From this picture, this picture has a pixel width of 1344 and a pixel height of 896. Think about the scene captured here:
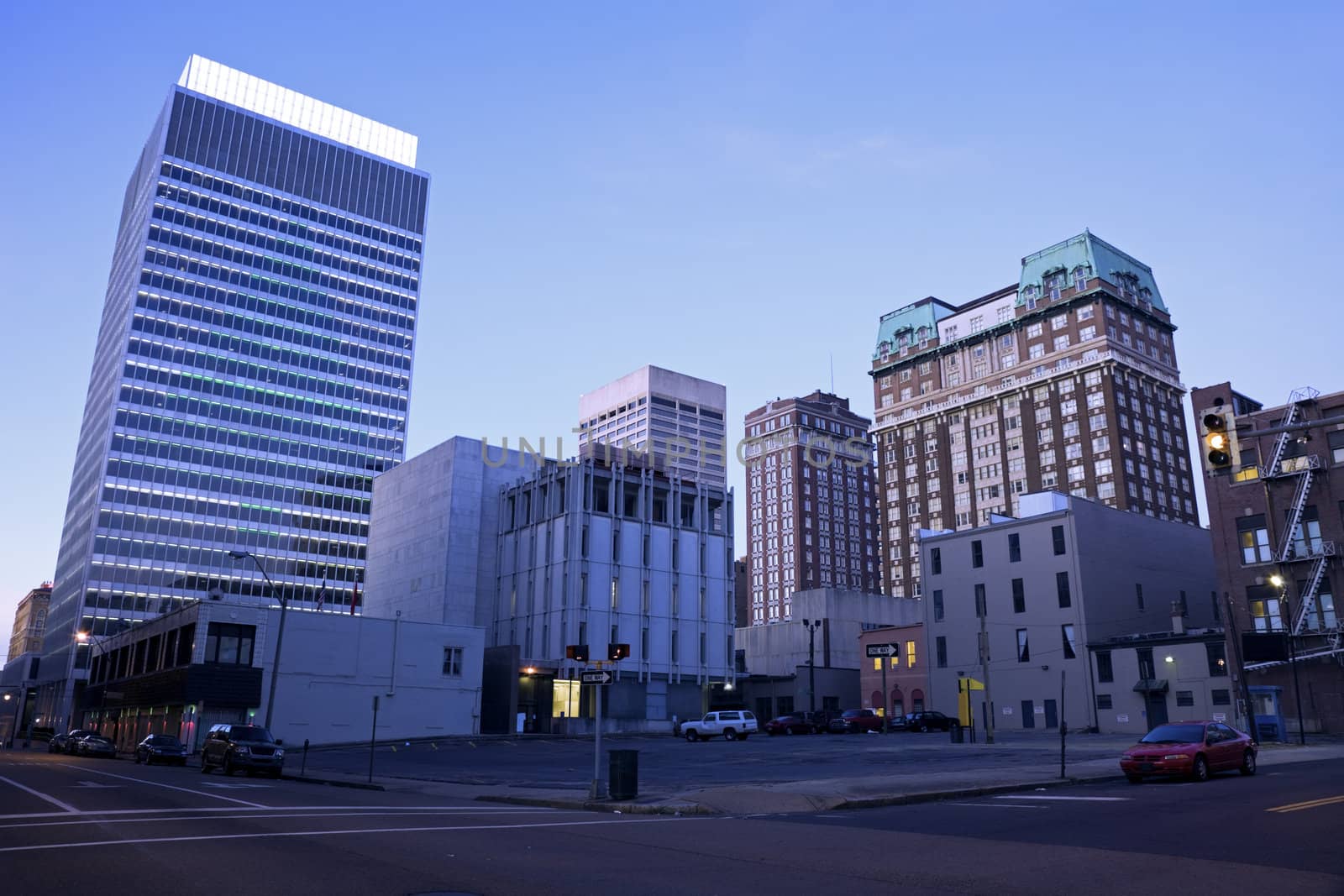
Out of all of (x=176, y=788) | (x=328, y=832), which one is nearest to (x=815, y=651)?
(x=176, y=788)

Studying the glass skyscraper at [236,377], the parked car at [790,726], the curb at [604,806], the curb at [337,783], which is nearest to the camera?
the curb at [604,806]

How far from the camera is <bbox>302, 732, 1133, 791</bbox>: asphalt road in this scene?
2930 cm

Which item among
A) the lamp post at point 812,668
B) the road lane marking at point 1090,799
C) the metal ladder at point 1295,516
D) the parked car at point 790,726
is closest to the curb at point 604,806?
the road lane marking at point 1090,799

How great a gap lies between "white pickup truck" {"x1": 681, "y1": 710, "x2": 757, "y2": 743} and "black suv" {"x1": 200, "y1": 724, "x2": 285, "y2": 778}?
32.0m

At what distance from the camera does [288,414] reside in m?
132

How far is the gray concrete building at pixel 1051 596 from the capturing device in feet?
223

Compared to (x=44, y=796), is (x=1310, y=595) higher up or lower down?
higher up

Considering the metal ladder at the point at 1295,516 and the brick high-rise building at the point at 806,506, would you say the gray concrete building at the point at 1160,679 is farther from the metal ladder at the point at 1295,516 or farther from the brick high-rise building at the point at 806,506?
the brick high-rise building at the point at 806,506

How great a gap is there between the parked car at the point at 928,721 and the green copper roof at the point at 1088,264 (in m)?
81.4

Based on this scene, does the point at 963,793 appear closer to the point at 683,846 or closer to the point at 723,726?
the point at 683,846

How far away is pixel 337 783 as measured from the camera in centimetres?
2916

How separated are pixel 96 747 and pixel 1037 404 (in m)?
115

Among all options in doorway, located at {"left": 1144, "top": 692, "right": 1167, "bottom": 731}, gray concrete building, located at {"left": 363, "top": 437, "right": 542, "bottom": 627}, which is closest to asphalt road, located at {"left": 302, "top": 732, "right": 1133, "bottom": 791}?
doorway, located at {"left": 1144, "top": 692, "right": 1167, "bottom": 731}

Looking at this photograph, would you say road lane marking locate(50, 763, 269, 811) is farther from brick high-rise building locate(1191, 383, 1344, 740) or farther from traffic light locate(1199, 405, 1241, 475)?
brick high-rise building locate(1191, 383, 1344, 740)
